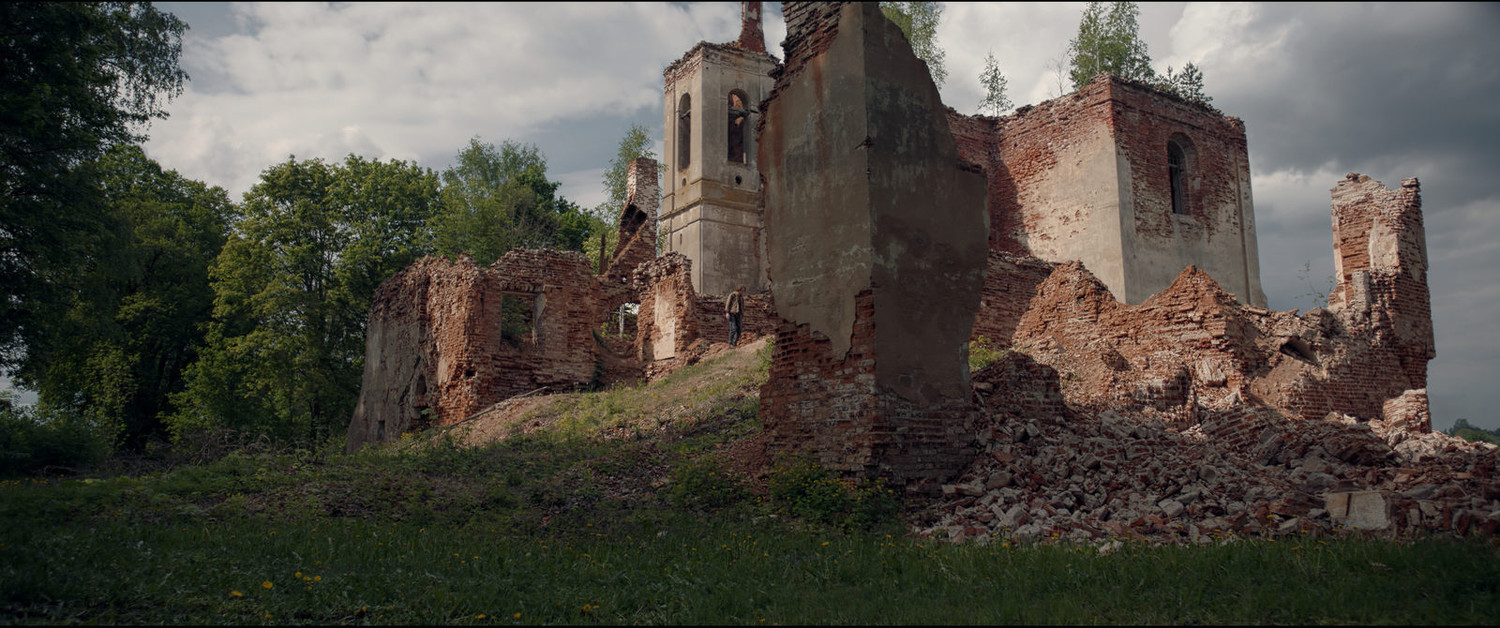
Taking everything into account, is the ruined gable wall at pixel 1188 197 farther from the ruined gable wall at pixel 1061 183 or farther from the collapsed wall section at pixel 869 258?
the collapsed wall section at pixel 869 258

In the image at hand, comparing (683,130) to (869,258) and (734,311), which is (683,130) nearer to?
(734,311)

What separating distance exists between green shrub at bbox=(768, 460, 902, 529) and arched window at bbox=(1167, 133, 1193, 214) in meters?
18.0

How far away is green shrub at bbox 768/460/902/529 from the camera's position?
8.03 m

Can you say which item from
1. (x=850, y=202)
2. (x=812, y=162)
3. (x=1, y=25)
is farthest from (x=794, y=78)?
(x=1, y=25)

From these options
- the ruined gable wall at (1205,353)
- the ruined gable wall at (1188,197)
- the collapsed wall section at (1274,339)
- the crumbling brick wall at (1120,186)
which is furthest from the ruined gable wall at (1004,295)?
the ruined gable wall at (1188,197)

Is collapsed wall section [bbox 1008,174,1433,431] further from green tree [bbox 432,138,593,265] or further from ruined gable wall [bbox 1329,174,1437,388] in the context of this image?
green tree [bbox 432,138,593,265]

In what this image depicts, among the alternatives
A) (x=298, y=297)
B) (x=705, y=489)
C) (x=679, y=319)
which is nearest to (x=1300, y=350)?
(x=705, y=489)

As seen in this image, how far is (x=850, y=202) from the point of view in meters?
9.05

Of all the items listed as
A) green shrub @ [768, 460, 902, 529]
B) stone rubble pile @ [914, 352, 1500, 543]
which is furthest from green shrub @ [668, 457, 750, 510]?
stone rubble pile @ [914, 352, 1500, 543]

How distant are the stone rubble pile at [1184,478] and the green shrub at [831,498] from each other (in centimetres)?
46

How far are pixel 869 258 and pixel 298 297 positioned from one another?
21206mm

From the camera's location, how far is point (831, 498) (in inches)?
325

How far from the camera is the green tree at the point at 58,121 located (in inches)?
A: 434

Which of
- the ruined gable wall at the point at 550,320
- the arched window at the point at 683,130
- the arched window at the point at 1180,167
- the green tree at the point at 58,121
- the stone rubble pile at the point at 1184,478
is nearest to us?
the stone rubble pile at the point at 1184,478
